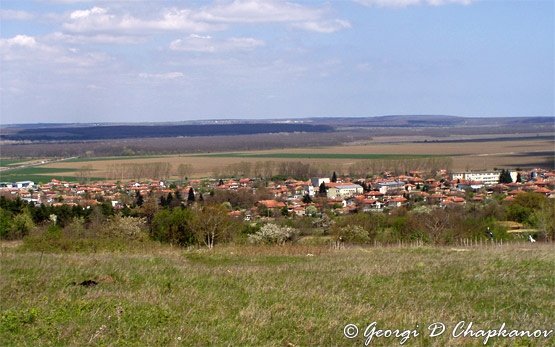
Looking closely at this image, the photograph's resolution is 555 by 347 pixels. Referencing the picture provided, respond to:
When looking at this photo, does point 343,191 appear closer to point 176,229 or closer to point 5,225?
point 176,229

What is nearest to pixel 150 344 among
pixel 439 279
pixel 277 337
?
pixel 277 337

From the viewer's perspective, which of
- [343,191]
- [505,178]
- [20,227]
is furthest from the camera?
[505,178]

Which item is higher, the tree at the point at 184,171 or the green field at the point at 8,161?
the green field at the point at 8,161

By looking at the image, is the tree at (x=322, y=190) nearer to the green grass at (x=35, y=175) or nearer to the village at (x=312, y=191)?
the village at (x=312, y=191)

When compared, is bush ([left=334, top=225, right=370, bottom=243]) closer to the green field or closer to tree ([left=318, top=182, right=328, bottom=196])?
tree ([left=318, top=182, right=328, bottom=196])

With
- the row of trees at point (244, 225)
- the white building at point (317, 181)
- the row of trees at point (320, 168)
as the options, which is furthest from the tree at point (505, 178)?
the row of trees at point (244, 225)

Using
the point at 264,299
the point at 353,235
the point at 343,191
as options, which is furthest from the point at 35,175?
the point at 264,299

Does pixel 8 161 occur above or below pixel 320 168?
above

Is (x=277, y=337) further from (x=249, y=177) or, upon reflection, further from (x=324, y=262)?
(x=249, y=177)
